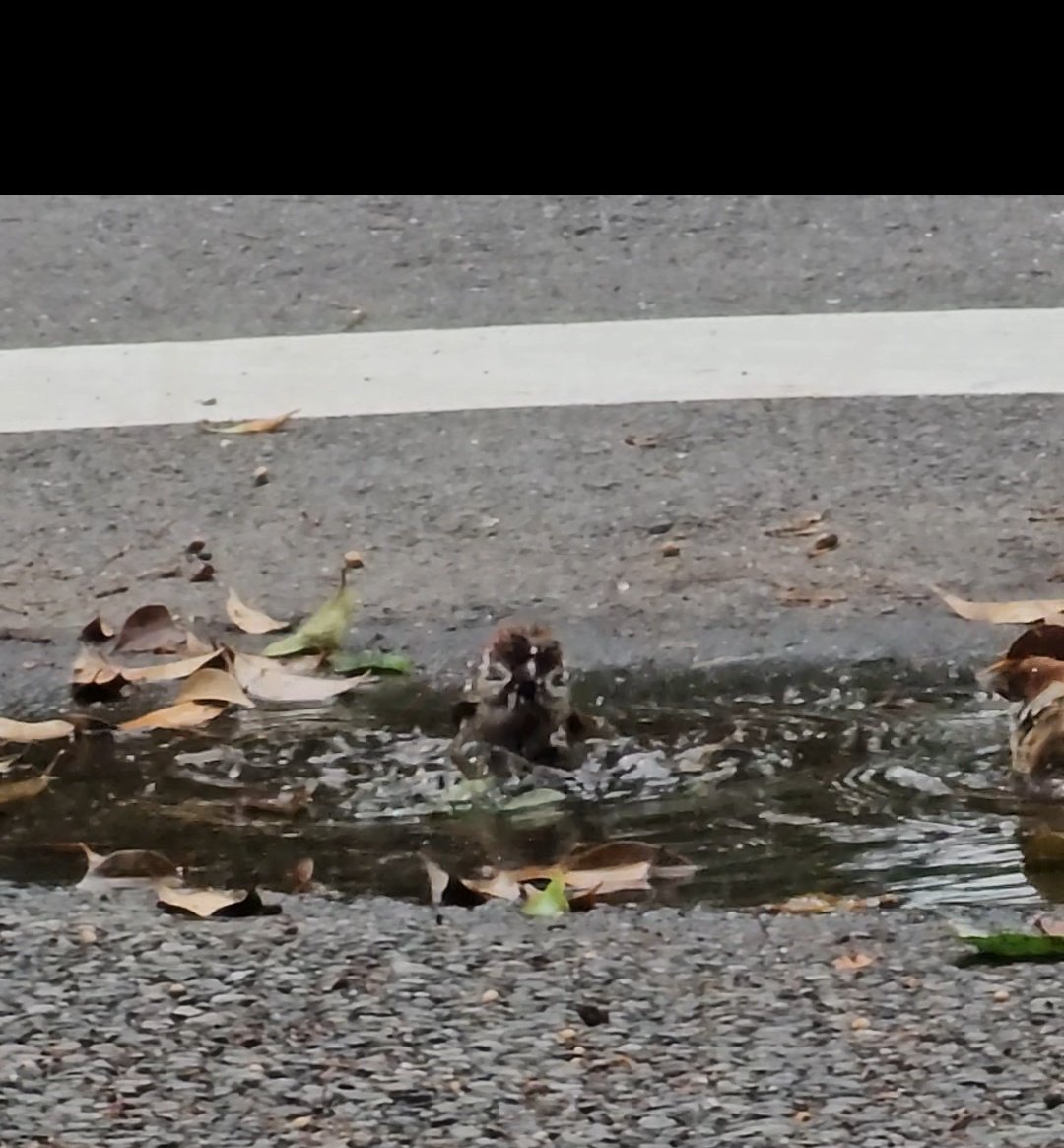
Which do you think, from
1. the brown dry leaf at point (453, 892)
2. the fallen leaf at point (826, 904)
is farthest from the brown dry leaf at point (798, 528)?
the brown dry leaf at point (453, 892)

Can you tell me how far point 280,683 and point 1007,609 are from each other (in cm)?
149

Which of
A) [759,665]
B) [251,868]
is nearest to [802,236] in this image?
[759,665]

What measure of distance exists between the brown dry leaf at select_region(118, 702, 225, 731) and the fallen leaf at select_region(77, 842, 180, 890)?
23.0 inches

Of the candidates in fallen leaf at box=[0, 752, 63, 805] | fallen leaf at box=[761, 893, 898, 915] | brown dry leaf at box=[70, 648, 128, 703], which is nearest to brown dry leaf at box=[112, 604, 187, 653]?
brown dry leaf at box=[70, 648, 128, 703]

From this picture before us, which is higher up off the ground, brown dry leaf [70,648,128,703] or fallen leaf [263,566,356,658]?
fallen leaf [263,566,356,658]

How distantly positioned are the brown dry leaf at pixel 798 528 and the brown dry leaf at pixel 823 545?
0.05m

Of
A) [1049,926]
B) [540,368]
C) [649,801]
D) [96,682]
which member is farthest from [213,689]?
[540,368]

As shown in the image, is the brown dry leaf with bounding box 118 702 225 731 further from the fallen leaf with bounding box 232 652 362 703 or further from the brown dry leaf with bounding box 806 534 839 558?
the brown dry leaf with bounding box 806 534 839 558

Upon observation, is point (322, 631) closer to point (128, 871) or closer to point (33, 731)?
point (33, 731)

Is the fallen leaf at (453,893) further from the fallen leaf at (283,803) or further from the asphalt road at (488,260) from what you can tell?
the asphalt road at (488,260)

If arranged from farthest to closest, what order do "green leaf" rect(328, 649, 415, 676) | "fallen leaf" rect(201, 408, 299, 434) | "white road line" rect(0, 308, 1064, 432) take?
1. "white road line" rect(0, 308, 1064, 432)
2. "fallen leaf" rect(201, 408, 299, 434)
3. "green leaf" rect(328, 649, 415, 676)

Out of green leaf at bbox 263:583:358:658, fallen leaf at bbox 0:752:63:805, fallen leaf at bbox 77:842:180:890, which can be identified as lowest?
fallen leaf at bbox 77:842:180:890

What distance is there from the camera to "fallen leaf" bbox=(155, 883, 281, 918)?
2930mm

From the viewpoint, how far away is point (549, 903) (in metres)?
2.97
